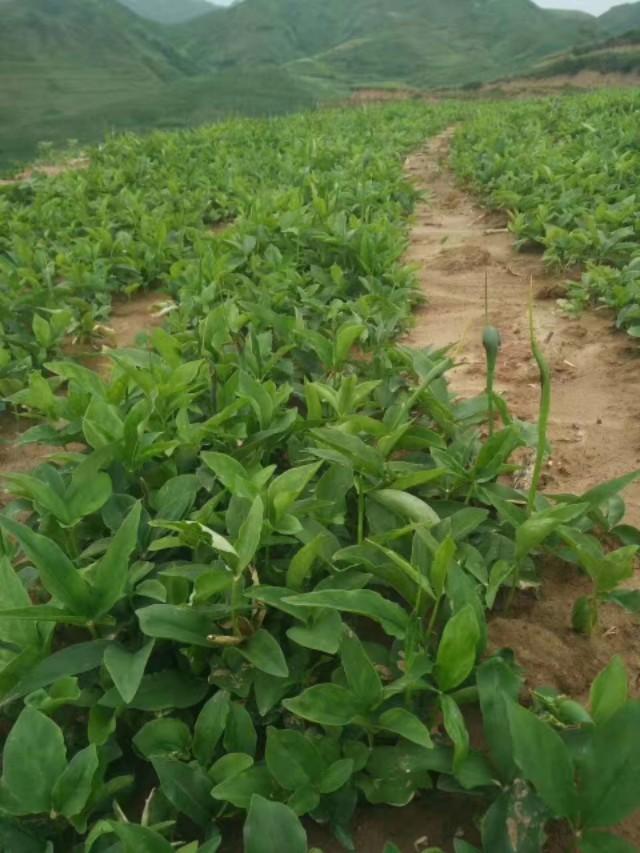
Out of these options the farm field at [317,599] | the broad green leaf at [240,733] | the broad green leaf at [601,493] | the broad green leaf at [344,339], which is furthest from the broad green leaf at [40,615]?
the broad green leaf at [344,339]

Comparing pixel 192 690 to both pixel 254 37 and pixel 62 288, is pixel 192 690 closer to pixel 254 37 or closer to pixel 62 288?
pixel 62 288

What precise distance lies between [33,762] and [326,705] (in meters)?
0.53

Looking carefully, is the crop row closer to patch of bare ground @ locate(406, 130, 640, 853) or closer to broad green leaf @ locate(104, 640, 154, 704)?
patch of bare ground @ locate(406, 130, 640, 853)

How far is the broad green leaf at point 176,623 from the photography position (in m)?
1.40

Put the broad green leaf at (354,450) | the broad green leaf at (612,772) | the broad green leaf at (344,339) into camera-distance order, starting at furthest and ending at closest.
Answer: the broad green leaf at (344,339) < the broad green leaf at (354,450) < the broad green leaf at (612,772)

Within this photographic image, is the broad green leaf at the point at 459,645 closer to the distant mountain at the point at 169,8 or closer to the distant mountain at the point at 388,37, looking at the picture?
the distant mountain at the point at 388,37

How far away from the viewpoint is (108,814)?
1.29 meters

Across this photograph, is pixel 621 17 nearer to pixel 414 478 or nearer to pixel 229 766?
pixel 414 478

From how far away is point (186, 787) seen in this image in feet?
4.15

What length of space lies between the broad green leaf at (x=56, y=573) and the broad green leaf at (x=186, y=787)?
Answer: 0.38 metres

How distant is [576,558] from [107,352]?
1.68m

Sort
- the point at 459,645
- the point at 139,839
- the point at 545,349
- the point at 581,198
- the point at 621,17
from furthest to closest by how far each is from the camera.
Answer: the point at 621,17
the point at 581,198
the point at 545,349
the point at 459,645
the point at 139,839

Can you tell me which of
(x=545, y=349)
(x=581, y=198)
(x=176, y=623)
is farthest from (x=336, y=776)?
(x=581, y=198)

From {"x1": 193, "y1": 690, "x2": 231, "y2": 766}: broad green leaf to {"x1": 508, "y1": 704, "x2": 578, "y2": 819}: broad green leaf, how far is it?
22.1 inches
